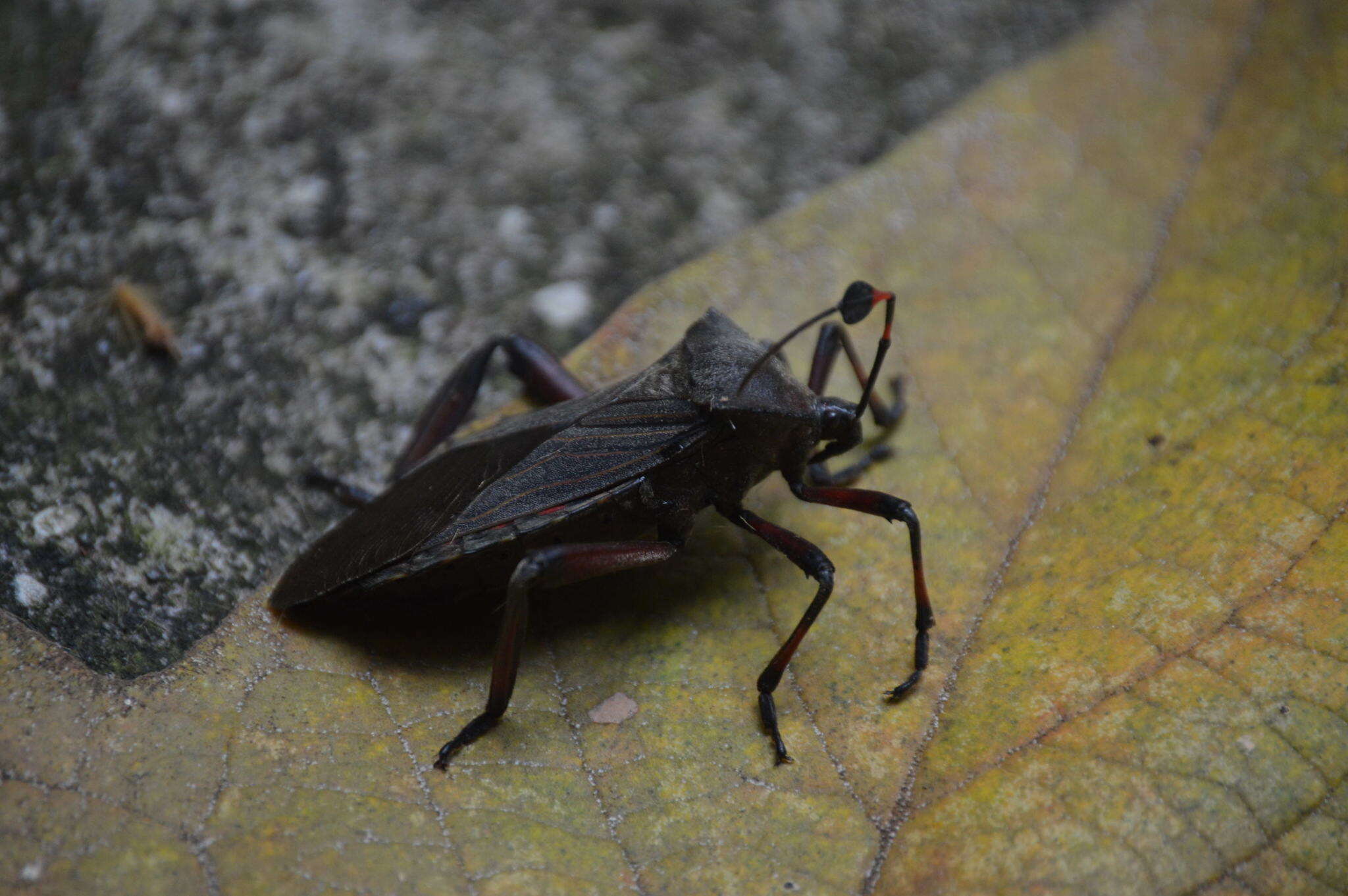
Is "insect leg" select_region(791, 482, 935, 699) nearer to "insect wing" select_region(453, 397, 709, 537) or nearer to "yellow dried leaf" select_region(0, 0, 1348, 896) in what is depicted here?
"yellow dried leaf" select_region(0, 0, 1348, 896)

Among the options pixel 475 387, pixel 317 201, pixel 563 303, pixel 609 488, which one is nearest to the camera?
pixel 609 488

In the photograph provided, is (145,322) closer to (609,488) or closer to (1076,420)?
(609,488)

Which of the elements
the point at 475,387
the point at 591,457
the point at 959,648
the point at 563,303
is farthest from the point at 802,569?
the point at 563,303

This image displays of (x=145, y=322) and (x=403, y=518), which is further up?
(x=145, y=322)

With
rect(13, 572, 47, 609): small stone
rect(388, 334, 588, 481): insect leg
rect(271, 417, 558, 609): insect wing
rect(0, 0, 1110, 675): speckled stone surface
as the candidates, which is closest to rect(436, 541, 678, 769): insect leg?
rect(271, 417, 558, 609): insect wing

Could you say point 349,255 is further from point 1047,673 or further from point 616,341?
point 1047,673

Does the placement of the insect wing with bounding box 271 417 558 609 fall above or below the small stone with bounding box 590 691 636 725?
above

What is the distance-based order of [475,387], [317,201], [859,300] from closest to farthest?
1. [859,300]
2. [475,387]
3. [317,201]

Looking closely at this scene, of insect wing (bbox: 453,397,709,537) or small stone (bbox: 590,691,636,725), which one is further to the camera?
insect wing (bbox: 453,397,709,537)
